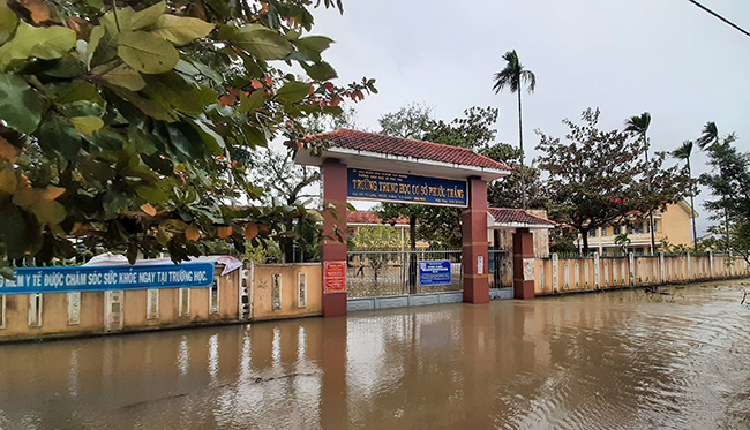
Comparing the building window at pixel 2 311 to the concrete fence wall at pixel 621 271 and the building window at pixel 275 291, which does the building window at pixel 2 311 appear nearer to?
the building window at pixel 275 291

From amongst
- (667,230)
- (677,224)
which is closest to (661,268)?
(667,230)

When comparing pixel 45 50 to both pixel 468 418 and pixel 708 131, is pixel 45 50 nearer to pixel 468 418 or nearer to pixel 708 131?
pixel 468 418

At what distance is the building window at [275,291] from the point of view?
898 centimetres

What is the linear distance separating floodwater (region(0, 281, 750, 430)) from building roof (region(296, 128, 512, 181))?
3.80 metres

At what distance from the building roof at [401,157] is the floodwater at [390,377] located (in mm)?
3801

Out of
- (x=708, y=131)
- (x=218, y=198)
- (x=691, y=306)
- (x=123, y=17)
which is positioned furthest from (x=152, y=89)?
(x=708, y=131)

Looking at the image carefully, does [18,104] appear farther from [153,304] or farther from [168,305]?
[153,304]

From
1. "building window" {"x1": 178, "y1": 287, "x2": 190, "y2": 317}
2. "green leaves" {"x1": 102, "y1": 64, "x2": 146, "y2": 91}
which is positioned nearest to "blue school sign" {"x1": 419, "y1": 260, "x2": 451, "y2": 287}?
"building window" {"x1": 178, "y1": 287, "x2": 190, "y2": 317}

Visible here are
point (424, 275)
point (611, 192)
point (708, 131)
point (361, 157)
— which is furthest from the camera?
point (708, 131)

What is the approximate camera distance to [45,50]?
0.65m

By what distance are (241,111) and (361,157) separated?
27.1ft

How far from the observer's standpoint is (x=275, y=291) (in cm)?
912

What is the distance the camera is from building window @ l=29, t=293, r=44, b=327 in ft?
23.0

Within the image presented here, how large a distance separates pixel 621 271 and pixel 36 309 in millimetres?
17948
